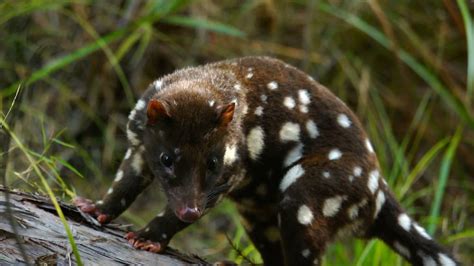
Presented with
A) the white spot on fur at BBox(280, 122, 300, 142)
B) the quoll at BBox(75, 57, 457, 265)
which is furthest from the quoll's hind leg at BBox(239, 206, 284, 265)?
the white spot on fur at BBox(280, 122, 300, 142)

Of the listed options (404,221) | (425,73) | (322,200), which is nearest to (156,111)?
(322,200)

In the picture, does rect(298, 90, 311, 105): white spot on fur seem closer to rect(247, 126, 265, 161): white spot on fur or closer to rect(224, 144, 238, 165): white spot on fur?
rect(247, 126, 265, 161): white spot on fur

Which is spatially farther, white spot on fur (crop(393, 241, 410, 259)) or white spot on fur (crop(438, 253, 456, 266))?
white spot on fur (crop(393, 241, 410, 259))

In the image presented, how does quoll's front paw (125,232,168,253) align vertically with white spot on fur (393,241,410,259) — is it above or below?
above

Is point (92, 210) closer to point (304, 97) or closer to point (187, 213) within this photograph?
point (187, 213)

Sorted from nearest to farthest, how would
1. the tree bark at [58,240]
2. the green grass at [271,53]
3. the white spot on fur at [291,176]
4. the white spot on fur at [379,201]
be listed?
1. the tree bark at [58,240]
2. the white spot on fur at [291,176]
3. the white spot on fur at [379,201]
4. the green grass at [271,53]

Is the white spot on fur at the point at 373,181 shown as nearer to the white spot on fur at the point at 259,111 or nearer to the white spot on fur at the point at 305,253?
the white spot on fur at the point at 305,253

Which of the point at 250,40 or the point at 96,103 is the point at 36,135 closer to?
the point at 96,103

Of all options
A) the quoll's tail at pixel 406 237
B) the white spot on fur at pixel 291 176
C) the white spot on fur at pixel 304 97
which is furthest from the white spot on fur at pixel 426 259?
the white spot on fur at pixel 304 97
